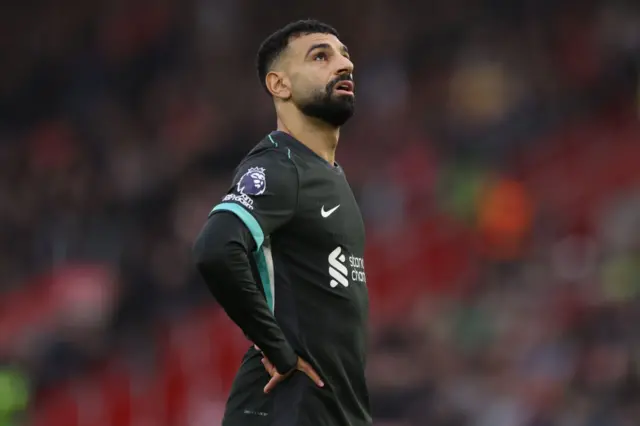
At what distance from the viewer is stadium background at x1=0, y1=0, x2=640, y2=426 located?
31.5ft

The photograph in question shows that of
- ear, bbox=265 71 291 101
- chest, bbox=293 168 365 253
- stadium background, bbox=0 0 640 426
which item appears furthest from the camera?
stadium background, bbox=0 0 640 426

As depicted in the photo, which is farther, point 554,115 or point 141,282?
point 554,115

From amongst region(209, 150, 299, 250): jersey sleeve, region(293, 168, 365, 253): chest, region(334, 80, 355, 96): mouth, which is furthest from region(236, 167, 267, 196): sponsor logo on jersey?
region(334, 80, 355, 96): mouth

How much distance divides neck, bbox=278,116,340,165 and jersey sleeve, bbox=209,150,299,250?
202 mm

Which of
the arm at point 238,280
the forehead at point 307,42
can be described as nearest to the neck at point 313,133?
the forehead at point 307,42

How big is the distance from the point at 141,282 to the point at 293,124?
720 cm

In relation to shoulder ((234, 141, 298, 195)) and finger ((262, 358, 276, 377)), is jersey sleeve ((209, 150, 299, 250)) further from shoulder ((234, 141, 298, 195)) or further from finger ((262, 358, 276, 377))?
finger ((262, 358, 276, 377))

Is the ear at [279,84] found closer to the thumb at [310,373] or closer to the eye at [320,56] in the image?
the eye at [320,56]

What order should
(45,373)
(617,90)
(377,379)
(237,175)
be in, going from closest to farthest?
(237,175)
(377,379)
(45,373)
(617,90)

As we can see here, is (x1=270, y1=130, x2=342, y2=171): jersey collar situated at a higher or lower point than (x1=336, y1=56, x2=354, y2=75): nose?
lower

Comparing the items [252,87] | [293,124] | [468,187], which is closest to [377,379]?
[468,187]

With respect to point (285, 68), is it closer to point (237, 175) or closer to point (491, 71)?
point (237, 175)

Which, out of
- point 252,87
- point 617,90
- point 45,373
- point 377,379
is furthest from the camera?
point 252,87

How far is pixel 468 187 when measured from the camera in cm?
1123
